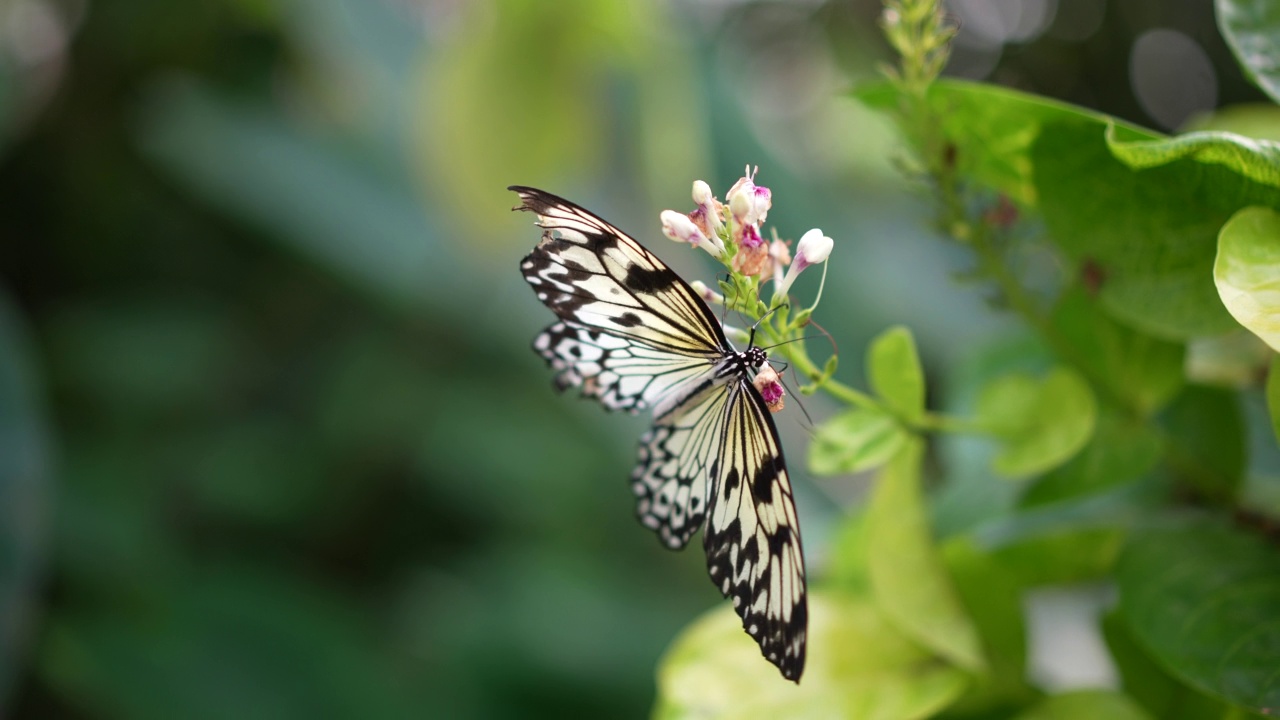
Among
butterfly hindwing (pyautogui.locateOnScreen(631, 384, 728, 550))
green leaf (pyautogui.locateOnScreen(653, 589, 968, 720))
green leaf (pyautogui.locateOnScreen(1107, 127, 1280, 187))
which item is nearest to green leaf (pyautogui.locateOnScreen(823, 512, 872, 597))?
green leaf (pyautogui.locateOnScreen(653, 589, 968, 720))

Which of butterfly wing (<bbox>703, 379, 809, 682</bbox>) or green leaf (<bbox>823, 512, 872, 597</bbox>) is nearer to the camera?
butterfly wing (<bbox>703, 379, 809, 682</bbox>)

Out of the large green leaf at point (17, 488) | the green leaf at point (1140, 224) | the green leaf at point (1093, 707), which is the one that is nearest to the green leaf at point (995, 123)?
the green leaf at point (1140, 224)

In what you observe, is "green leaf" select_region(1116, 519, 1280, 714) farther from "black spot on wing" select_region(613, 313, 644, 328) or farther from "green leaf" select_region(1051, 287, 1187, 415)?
"black spot on wing" select_region(613, 313, 644, 328)

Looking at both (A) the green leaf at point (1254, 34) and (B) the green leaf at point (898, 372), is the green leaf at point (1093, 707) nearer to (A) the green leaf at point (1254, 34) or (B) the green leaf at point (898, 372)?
(B) the green leaf at point (898, 372)

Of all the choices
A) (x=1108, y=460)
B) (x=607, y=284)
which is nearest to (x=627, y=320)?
(x=607, y=284)

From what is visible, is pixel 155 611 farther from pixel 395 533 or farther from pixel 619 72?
pixel 619 72

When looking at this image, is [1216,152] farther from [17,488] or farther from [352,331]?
[352,331]

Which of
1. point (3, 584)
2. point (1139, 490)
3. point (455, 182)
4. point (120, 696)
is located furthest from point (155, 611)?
point (1139, 490)
